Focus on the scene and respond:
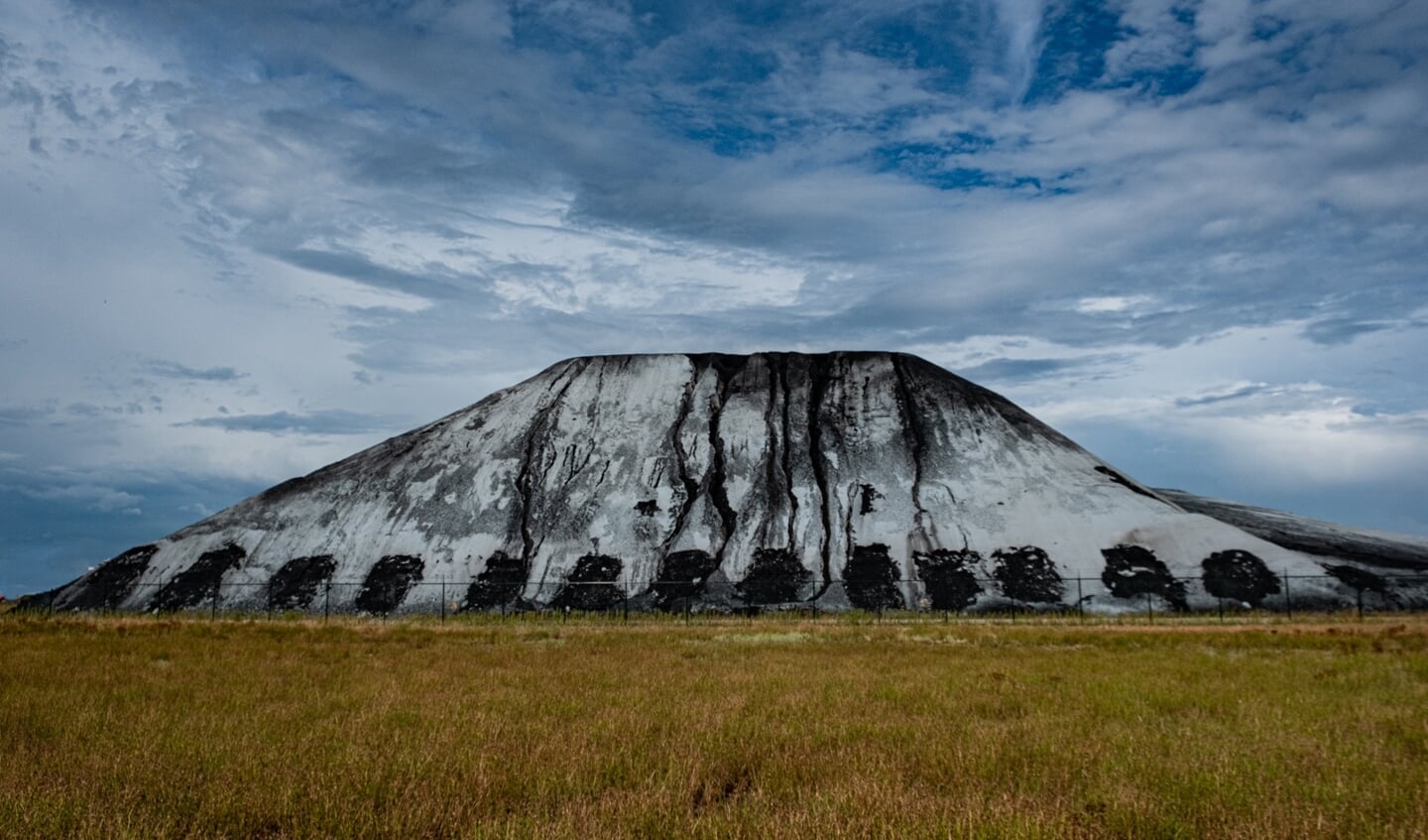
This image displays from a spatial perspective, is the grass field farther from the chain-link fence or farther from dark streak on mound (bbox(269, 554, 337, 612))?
dark streak on mound (bbox(269, 554, 337, 612))

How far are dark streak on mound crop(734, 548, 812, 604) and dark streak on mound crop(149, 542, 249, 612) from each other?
34.5 m

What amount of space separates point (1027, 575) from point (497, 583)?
3401 cm

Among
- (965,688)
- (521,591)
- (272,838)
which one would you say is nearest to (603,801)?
(272,838)

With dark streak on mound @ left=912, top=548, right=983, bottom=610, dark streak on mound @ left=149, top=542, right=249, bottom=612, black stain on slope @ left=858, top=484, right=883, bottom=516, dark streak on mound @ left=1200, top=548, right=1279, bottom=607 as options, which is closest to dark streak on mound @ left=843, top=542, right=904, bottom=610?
dark streak on mound @ left=912, top=548, right=983, bottom=610

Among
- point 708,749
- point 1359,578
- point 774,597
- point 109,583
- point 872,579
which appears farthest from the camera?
point 109,583

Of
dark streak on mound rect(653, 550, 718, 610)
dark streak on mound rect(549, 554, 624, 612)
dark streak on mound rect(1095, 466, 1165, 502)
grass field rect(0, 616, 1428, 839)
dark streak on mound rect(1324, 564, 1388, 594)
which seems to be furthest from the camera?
dark streak on mound rect(1095, 466, 1165, 502)

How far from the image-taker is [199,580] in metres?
60.6

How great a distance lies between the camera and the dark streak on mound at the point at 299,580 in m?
58.4

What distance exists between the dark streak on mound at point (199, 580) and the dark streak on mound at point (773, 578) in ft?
113

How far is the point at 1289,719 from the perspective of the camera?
39.4 feet

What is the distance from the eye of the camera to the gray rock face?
57.6 metres

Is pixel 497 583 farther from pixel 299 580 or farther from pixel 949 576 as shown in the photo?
pixel 949 576

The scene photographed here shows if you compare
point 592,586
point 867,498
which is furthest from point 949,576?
point 592,586

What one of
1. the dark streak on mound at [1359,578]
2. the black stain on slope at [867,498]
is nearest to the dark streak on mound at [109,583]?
the black stain on slope at [867,498]
